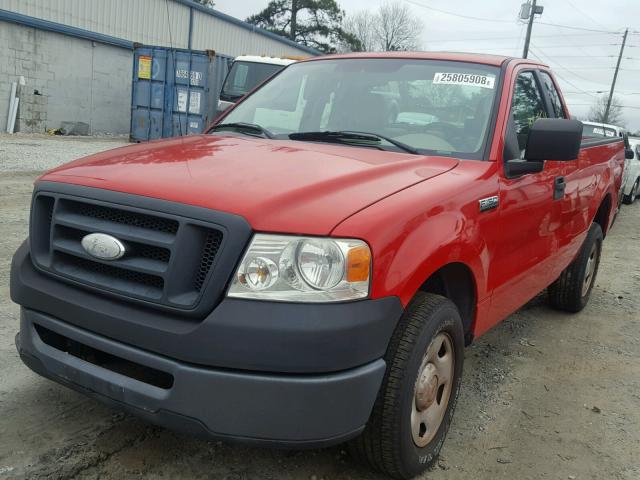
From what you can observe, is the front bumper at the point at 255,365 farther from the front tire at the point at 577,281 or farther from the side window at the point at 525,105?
the front tire at the point at 577,281

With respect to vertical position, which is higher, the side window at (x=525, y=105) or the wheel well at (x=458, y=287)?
the side window at (x=525, y=105)

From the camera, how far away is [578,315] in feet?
17.7

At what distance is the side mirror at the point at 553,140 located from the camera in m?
3.07

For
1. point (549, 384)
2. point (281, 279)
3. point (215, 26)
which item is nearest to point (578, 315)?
point (549, 384)

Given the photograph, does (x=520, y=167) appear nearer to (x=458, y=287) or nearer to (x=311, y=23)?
(x=458, y=287)

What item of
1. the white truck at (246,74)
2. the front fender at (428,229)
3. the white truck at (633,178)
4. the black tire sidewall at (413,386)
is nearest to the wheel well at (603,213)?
the front fender at (428,229)

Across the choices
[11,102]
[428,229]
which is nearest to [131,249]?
[428,229]

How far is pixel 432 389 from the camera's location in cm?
256

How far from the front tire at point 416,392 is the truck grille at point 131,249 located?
2.60 feet

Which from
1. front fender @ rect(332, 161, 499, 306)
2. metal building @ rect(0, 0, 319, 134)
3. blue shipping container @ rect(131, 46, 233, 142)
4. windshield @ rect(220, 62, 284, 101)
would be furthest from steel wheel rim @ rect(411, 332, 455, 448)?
metal building @ rect(0, 0, 319, 134)

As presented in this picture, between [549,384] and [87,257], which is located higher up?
[87,257]

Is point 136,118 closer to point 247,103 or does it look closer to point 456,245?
point 247,103

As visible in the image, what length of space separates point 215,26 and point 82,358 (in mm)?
26522

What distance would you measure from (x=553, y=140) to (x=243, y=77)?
36.3ft
